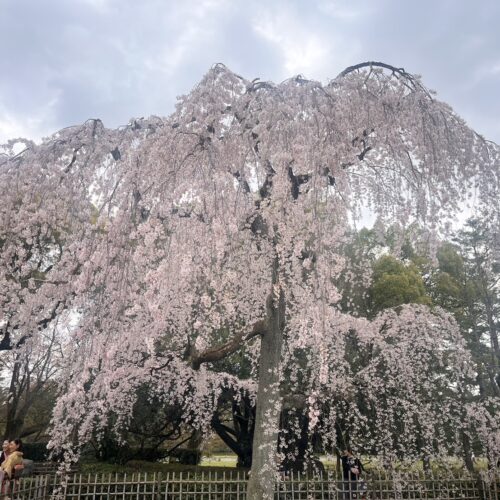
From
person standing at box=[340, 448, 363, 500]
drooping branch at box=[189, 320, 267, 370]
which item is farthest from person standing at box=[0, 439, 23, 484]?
person standing at box=[340, 448, 363, 500]

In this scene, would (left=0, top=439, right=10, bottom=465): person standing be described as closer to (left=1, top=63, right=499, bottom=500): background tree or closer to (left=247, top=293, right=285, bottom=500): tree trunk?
(left=1, top=63, right=499, bottom=500): background tree

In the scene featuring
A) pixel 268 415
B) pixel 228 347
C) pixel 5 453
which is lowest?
pixel 5 453

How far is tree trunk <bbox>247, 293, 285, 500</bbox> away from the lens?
610 cm

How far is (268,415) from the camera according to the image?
6273mm

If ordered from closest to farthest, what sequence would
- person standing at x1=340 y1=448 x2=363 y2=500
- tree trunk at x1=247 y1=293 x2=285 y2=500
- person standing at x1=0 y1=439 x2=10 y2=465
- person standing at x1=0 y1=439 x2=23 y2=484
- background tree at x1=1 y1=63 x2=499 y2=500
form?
background tree at x1=1 y1=63 x2=499 y2=500
tree trunk at x1=247 y1=293 x2=285 y2=500
person standing at x1=0 y1=439 x2=23 y2=484
person standing at x1=0 y1=439 x2=10 y2=465
person standing at x1=340 y1=448 x2=363 y2=500

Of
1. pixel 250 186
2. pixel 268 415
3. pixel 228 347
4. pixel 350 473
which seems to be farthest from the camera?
pixel 350 473

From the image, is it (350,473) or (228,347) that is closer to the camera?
(228,347)

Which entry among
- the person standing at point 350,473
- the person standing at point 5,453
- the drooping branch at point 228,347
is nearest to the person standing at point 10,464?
the person standing at point 5,453

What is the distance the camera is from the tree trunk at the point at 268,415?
610cm

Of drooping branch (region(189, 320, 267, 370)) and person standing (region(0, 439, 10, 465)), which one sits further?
person standing (region(0, 439, 10, 465))

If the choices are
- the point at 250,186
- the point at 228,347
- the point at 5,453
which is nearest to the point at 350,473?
the point at 228,347

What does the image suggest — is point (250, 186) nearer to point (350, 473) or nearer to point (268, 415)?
point (268, 415)

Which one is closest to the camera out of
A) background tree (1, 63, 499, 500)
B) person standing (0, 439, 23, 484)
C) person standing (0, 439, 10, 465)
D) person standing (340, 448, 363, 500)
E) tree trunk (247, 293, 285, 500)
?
background tree (1, 63, 499, 500)

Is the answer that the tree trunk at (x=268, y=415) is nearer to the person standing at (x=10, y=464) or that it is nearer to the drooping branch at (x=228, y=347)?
the drooping branch at (x=228, y=347)
